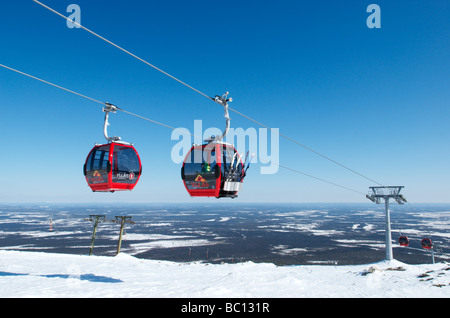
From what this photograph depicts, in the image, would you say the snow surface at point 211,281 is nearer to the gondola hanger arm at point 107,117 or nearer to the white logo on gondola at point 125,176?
the white logo on gondola at point 125,176

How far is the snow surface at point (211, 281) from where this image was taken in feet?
32.0

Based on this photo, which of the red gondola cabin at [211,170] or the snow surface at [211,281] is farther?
the snow surface at [211,281]

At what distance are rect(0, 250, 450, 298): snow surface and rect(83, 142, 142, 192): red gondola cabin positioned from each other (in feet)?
12.7

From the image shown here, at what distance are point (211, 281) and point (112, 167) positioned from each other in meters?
7.09

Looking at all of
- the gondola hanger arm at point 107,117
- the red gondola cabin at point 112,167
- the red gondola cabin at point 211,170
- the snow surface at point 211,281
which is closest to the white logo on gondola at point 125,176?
the red gondola cabin at point 112,167

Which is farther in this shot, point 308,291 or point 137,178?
point 308,291

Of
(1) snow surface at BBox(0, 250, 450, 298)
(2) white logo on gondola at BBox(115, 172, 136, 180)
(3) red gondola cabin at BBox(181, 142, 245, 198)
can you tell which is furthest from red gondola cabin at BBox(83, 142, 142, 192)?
(1) snow surface at BBox(0, 250, 450, 298)

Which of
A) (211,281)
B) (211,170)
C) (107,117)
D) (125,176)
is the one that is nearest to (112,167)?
(125,176)

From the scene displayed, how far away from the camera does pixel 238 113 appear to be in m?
8.91

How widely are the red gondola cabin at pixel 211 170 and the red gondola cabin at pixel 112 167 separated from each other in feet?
5.66

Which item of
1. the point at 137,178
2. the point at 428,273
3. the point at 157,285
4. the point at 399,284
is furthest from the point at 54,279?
the point at 428,273
